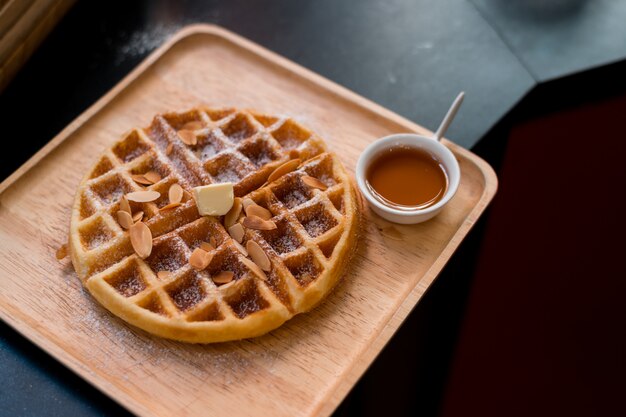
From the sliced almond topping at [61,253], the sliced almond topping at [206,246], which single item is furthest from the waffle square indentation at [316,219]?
the sliced almond topping at [61,253]

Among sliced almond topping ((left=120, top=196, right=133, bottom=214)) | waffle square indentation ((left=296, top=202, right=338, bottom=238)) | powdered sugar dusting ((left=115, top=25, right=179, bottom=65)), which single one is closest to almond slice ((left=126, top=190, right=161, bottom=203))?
sliced almond topping ((left=120, top=196, right=133, bottom=214))

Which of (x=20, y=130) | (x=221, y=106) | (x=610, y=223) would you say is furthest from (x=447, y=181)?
(x=20, y=130)

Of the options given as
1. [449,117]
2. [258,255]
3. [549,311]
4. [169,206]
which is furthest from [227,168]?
[549,311]

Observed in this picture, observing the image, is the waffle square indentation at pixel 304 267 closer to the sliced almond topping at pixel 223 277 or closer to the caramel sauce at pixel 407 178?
the sliced almond topping at pixel 223 277

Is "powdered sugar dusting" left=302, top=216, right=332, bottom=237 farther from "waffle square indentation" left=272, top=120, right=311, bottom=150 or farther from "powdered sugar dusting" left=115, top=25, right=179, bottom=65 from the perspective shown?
"powdered sugar dusting" left=115, top=25, right=179, bottom=65

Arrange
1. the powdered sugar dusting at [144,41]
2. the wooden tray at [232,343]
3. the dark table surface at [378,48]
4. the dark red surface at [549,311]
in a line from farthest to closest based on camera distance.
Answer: the dark red surface at [549,311], the powdered sugar dusting at [144,41], the dark table surface at [378,48], the wooden tray at [232,343]

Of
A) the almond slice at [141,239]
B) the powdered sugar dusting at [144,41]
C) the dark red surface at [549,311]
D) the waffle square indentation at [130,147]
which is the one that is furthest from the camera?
the dark red surface at [549,311]
